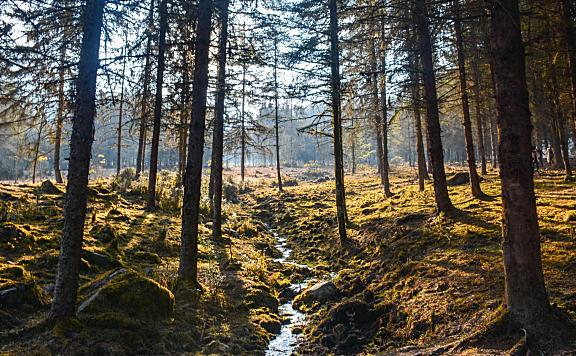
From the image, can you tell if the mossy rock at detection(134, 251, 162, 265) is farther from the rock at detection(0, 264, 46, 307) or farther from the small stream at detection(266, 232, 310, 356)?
the small stream at detection(266, 232, 310, 356)

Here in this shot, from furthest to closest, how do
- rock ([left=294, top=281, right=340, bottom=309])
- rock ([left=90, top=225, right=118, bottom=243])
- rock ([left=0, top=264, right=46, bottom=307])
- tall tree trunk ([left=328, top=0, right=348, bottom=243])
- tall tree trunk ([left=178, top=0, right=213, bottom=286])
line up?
1. tall tree trunk ([left=328, top=0, right=348, bottom=243])
2. rock ([left=90, top=225, right=118, bottom=243])
3. rock ([left=294, top=281, right=340, bottom=309])
4. tall tree trunk ([left=178, top=0, right=213, bottom=286])
5. rock ([left=0, top=264, right=46, bottom=307])

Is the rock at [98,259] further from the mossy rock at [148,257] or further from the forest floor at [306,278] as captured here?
the mossy rock at [148,257]

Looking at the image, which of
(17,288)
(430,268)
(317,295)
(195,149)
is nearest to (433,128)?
(430,268)

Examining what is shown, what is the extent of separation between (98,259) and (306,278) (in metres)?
5.67

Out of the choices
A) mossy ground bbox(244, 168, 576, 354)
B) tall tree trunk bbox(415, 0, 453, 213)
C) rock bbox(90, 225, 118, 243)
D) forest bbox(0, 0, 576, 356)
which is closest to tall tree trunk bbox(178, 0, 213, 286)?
forest bbox(0, 0, 576, 356)

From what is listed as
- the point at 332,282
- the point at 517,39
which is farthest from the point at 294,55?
the point at 517,39

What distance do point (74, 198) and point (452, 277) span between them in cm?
713

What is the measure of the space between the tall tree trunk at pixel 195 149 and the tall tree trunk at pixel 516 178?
A: 19.8 feet

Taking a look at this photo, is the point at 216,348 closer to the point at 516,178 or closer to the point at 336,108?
the point at 516,178

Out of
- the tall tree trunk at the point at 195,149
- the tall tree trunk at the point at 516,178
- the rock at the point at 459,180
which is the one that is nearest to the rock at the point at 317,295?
the tall tree trunk at the point at 195,149

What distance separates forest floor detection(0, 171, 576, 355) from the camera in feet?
18.5

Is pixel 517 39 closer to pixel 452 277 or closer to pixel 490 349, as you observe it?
pixel 490 349

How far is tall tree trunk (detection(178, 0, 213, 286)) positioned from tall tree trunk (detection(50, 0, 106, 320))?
2.81 m

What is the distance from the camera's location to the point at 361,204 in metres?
18.7
